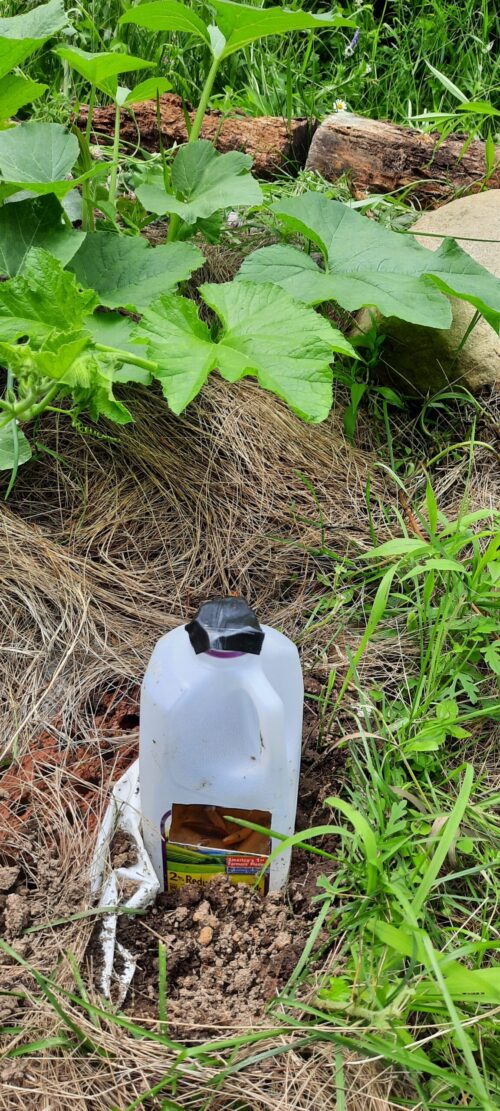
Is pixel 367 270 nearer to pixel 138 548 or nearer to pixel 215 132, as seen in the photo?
pixel 138 548

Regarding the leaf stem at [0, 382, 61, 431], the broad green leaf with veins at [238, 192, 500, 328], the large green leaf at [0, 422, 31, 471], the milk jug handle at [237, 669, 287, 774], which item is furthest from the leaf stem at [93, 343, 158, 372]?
the milk jug handle at [237, 669, 287, 774]

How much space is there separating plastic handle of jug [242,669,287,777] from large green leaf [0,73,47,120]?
4.84 ft

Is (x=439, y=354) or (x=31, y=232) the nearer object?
(x=31, y=232)

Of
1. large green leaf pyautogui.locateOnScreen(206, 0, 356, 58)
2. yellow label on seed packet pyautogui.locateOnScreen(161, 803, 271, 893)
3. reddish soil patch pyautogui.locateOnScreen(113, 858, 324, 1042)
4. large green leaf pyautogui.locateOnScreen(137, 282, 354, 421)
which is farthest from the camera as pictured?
large green leaf pyautogui.locateOnScreen(206, 0, 356, 58)

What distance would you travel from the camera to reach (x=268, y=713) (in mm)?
1195

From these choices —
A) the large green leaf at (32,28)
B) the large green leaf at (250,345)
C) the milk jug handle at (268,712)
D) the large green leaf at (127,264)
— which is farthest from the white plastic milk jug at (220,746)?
the large green leaf at (32,28)

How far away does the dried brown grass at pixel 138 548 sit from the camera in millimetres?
1416

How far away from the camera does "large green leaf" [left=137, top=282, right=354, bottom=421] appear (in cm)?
153

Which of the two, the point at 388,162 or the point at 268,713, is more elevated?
the point at 388,162

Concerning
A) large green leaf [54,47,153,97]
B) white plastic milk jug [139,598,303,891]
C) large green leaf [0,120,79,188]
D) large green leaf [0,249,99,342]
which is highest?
large green leaf [54,47,153,97]

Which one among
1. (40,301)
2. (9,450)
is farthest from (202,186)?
(9,450)

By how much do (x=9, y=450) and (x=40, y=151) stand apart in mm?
688

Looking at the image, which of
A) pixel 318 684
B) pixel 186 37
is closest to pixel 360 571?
pixel 318 684

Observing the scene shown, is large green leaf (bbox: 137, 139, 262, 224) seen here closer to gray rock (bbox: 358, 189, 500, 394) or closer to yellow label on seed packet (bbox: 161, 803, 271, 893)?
gray rock (bbox: 358, 189, 500, 394)
